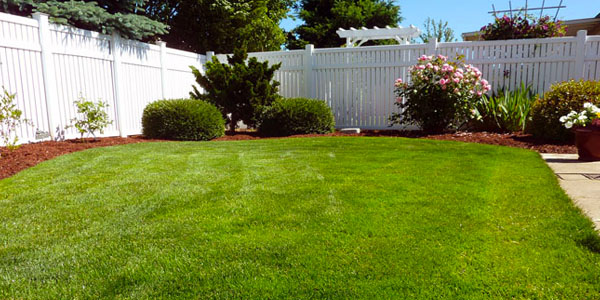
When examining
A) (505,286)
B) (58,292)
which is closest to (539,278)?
(505,286)

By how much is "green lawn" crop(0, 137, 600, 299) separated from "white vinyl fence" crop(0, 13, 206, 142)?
7.24 ft

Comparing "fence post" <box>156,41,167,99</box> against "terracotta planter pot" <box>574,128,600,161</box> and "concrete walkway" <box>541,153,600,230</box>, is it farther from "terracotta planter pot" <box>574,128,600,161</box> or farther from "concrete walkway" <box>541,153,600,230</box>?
"terracotta planter pot" <box>574,128,600,161</box>

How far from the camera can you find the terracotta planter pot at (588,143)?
4965mm

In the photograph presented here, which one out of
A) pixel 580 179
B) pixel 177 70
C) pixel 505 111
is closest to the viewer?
pixel 580 179

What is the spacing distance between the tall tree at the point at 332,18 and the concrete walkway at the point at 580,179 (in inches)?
792

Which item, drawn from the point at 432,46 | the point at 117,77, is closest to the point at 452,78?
the point at 432,46

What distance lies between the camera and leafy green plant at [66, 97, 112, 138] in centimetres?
683

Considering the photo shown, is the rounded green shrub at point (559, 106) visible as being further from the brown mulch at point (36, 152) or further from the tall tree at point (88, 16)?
the tall tree at point (88, 16)

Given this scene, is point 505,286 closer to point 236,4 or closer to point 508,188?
point 508,188

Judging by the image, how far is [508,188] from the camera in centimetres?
368

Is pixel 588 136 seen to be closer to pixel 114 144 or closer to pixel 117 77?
pixel 114 144

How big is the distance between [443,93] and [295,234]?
19.9 ft

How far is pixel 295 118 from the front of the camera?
8.38 metres

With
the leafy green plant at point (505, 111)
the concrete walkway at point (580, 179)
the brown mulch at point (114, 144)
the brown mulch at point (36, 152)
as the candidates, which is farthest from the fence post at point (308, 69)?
the concrete walkway at point (580, 179)
